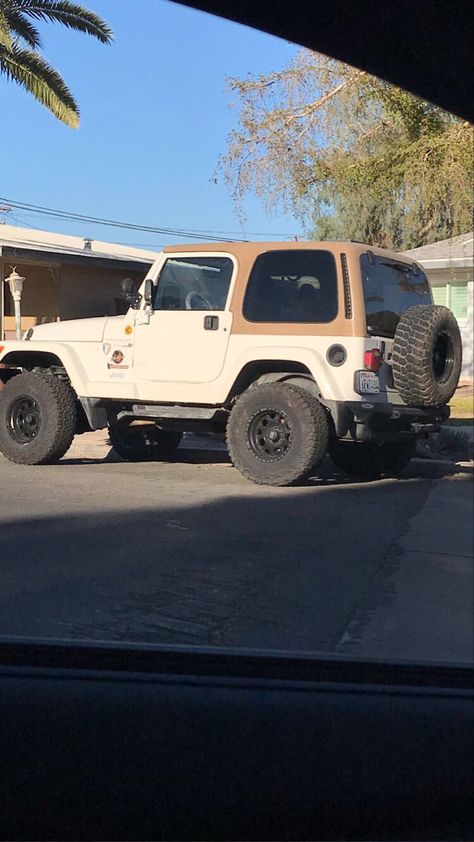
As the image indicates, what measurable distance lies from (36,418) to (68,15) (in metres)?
5.25

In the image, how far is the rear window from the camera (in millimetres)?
8578

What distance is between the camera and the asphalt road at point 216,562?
4902mm

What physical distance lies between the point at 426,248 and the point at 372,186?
5.56ft

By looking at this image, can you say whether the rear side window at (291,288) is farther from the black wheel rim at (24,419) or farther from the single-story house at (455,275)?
the black wheel rim at (24,419)

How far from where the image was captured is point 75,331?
989 centimetres

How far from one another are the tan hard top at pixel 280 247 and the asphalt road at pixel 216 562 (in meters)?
2.14

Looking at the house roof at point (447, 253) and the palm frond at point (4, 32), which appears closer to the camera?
the palm frond at point (4, 32)

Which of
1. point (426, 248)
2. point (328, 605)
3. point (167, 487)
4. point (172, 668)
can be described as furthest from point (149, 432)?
point (172, 668)

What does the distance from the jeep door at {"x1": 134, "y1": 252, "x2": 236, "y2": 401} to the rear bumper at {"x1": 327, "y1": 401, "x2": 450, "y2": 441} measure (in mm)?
1321

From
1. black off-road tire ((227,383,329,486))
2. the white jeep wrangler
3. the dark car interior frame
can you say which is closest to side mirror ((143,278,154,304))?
the white jeep wrangler

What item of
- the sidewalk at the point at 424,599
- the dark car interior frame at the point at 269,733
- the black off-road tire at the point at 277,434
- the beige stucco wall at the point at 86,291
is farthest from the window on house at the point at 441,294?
the dark car interior frame at the point at 269,733

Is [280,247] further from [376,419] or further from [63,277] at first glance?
[63,277]

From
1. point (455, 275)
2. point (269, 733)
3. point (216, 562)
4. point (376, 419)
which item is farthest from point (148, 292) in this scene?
point (269, 733)

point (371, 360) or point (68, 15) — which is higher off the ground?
point (68, 15)
